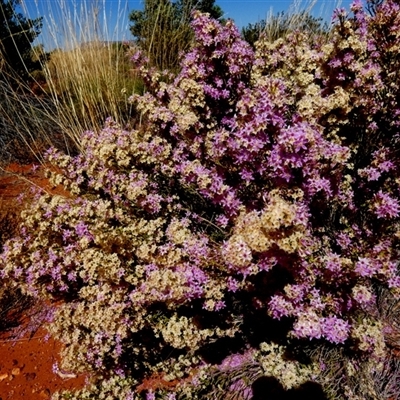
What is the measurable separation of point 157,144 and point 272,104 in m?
0.98

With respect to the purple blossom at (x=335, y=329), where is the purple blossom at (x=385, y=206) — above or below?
above

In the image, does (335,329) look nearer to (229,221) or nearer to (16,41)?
(229,221)

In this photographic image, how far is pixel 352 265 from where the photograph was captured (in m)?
2.00

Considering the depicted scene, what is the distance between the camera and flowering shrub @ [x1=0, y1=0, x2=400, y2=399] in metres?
1.97

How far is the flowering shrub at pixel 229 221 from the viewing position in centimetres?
197

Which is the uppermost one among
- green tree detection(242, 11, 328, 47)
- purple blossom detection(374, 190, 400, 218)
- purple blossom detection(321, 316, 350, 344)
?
green tree detection(242, 11, 328, 47)

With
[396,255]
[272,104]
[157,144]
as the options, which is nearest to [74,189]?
→ [157,144]

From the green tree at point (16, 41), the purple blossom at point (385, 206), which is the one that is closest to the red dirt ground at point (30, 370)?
the purple blossom at point (385, 206)

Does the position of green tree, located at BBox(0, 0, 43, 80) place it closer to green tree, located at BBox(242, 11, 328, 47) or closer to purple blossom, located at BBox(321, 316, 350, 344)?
green tree, located at BBox(242, 11, 328, 47)

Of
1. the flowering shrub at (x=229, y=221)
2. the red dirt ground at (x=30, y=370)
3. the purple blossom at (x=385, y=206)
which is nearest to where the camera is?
the flowering shrub at (x=229, y=221)

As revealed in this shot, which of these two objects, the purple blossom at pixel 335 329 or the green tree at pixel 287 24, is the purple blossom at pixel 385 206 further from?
the green tree at pixel 287 24

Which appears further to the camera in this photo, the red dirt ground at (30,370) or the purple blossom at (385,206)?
the red dirt ground at (30,370)

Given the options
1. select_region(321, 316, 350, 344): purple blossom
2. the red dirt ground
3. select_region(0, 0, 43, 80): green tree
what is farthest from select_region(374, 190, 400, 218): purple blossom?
select_region(0, 0, 43, 80): green tree

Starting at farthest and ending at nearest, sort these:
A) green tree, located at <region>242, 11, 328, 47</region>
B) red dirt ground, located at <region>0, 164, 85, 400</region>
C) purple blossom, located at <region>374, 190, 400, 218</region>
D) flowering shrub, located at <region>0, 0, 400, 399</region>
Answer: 1. green tree, located at <region>242, 11, 328, 47</region>
2. red dirt ground, located at <region>0, 164, 85, 400</region>
3. purple blossom, located at <region>374, 190, 400, 218</region>
4. flowering shrub, located at <region>0, 0, 400, 399</region>
